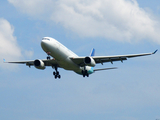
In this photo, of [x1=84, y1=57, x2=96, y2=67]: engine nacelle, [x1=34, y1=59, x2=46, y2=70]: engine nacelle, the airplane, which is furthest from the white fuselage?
[x1=34, y1=59, x2=46, y2=70]: engine nacelle

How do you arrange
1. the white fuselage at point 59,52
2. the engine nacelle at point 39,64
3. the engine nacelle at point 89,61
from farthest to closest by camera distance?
the engine nacelle at point 39,64, the engine nacelle at point 89,61, the white fuselage at point 59,52

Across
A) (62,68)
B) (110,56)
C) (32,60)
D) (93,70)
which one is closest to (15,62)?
(32,60)

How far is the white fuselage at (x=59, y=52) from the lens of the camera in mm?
39906

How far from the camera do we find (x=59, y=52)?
41.2 metres

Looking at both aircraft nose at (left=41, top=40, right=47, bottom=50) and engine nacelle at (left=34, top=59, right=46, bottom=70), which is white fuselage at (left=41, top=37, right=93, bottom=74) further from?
engine nacelle at (left=34, top=59, right=46, bottom=70)

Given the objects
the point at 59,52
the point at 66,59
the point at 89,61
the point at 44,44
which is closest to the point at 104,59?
the point at 89,61

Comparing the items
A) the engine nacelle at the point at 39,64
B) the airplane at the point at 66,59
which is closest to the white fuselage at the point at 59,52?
the airplane at the point at 66,59

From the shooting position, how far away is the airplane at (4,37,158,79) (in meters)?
40.3

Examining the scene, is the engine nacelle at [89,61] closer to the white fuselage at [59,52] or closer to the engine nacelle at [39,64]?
the white fuselage at [59,52]

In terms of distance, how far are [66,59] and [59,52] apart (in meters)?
1.92

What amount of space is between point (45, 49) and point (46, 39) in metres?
1.34

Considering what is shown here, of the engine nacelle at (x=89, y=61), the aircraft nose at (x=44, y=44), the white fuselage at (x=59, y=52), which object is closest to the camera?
the aircraft nose at (x=44, y=44)

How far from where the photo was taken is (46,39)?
4031 cm

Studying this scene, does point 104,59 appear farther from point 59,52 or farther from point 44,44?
point 44,44
